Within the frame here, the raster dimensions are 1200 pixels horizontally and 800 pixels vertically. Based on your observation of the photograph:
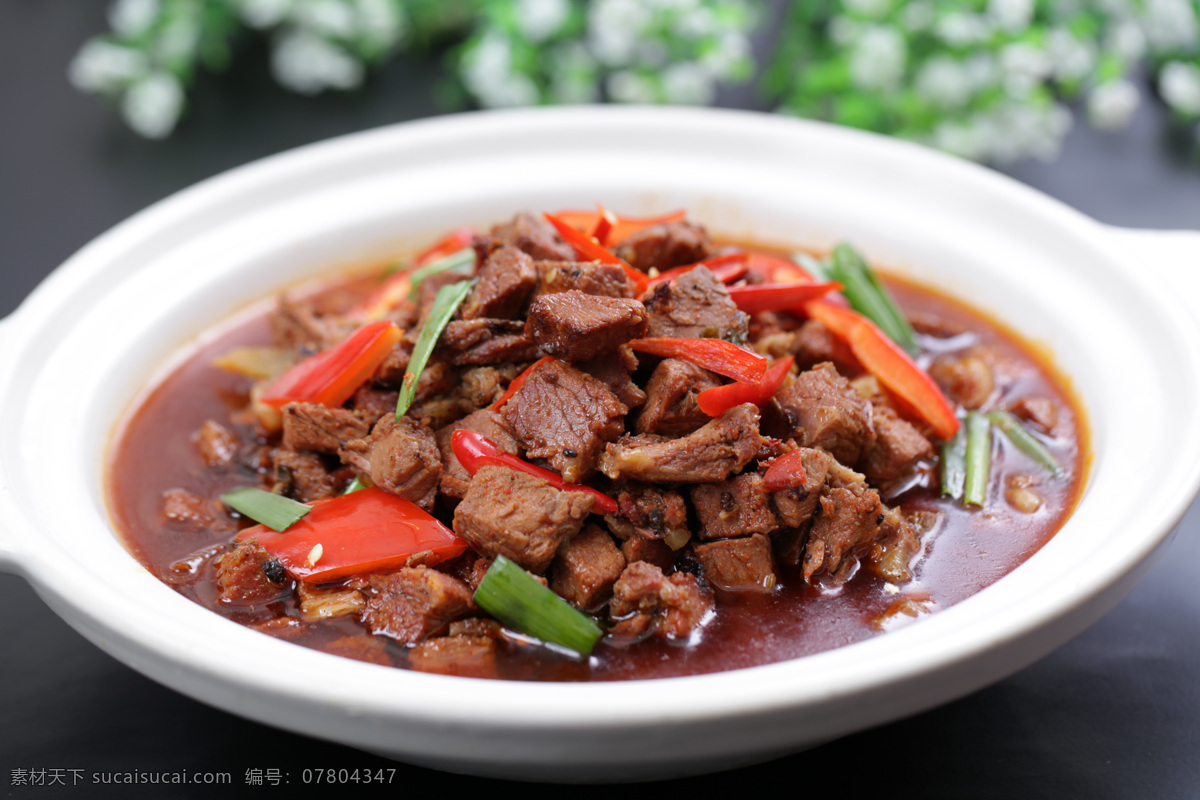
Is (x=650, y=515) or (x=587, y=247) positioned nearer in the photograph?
(x=650, y=515)

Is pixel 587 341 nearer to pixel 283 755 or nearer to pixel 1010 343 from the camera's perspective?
pixel 283 755

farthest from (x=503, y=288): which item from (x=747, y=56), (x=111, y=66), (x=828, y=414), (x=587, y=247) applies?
(x=747, y=56)

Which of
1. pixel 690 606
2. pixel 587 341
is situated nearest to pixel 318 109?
pixel 587 341

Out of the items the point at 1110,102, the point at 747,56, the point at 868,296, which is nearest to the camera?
the point at 868,296

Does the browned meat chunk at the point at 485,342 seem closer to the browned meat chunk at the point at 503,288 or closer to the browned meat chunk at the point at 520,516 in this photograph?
the browned meat chunk at the point at 503,288

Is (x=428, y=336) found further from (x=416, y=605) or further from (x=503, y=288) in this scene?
(x=416, y=605)

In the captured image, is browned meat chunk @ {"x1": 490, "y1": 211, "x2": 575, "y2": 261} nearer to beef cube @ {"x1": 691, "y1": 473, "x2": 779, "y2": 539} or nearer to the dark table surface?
beef cube @ {"x1": 691, "y1": 473, "x2": 779, "y2": 539}

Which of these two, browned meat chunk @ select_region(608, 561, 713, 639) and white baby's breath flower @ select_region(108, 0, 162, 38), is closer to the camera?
browned meat chunk @ select_region(608, 561, 713, 639)

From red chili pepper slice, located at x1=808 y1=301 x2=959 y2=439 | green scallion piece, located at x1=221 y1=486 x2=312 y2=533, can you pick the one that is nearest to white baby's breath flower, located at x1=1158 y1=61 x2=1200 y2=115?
red chili pepper slice, located at x1=808 y1=301 x2=959 y2=439
